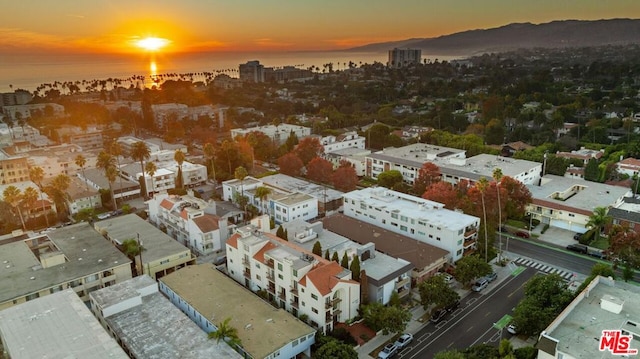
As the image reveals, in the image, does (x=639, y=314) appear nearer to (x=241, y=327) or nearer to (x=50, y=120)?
(x=241, y=327)

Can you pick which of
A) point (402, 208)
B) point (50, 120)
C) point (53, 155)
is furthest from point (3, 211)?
point (50, 120)

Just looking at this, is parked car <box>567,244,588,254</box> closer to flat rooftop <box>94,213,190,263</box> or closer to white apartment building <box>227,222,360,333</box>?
white apartment building <box>227,222,360,333</box>

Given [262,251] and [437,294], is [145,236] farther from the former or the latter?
[437,294]

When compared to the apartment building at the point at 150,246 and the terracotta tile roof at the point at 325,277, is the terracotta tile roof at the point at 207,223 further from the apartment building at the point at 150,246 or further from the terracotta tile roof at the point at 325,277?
the terracotta tile roof at the point at 325,277

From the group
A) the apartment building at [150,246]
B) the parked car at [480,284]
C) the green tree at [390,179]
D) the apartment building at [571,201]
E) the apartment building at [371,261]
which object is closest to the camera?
the apartment building at [371,261]

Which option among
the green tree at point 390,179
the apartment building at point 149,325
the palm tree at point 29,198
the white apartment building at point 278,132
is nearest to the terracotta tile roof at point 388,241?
the green tree at point 390,179

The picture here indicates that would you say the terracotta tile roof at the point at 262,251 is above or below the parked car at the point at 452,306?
above
